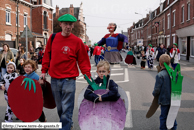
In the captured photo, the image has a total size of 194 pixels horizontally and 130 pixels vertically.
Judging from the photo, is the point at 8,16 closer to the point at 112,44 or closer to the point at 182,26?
the point at 182,26

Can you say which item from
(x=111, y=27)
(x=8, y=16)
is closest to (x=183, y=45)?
(x=8, y=16)

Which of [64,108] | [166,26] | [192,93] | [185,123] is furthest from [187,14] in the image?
[64,108]

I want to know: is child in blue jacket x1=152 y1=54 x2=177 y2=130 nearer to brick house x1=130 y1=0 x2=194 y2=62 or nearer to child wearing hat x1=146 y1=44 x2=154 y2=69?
child wearing hat x1=146 y1=44 x2=154 y2=69

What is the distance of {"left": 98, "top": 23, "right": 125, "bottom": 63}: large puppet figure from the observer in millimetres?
6797

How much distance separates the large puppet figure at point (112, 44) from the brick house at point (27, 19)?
20814 mm

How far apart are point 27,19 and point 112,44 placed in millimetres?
33539

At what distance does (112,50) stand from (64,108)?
3.38 m

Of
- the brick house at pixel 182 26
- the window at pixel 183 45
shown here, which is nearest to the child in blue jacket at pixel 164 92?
the brick house at pixel 182 26

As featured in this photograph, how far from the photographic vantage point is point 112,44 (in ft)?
22.5

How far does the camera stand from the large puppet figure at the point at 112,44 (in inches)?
268

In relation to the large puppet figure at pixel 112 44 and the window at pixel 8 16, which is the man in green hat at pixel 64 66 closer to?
the large puppet figure at pixel 112 44

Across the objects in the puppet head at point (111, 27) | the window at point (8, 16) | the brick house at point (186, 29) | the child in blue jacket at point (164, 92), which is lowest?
the child in blue jacket at point (164, 92)

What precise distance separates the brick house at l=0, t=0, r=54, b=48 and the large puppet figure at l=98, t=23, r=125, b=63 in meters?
20.8

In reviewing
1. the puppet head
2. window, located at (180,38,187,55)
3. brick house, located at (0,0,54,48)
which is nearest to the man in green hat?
the puppet head
